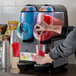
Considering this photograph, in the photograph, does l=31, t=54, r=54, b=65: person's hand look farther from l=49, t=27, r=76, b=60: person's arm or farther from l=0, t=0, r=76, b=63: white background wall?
l=0, t=0, r=76, b=63: white background wall

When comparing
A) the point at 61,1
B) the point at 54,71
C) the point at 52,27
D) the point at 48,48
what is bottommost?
the point at 54,71

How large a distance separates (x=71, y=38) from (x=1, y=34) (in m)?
0.71

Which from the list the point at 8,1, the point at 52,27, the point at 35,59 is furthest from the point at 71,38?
the point at 8,1

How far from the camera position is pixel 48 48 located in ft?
4.12

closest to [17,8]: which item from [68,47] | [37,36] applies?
[37,36]

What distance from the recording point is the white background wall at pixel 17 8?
1558 millimetres

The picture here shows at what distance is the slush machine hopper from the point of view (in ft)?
4.05

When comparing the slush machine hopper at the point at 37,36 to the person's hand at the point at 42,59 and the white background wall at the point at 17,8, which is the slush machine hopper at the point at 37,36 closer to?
the person's hand at the point at 42,59

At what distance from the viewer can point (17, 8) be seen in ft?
5.73

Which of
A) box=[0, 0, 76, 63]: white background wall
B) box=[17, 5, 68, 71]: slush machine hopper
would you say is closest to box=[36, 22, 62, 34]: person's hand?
box=[17, 5, 68, 71]: slush machine hopper

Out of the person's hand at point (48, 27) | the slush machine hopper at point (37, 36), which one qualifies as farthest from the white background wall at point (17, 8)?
the person's hand at point (48, 27)

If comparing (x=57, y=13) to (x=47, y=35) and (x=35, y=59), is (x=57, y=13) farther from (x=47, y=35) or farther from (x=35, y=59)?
(x=35, y=59)

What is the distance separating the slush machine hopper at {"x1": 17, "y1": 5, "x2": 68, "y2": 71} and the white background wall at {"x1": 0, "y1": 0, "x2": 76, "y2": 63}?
0.24 m

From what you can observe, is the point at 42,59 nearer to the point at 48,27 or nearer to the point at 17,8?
the point at 48,27
